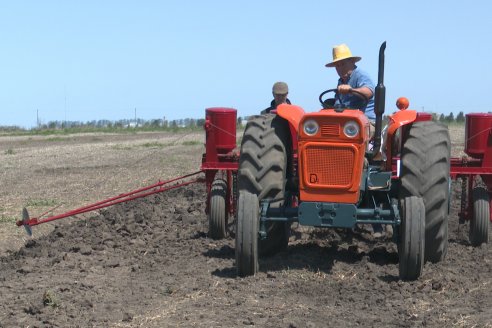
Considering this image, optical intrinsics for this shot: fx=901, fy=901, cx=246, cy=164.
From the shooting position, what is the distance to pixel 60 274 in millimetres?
7543

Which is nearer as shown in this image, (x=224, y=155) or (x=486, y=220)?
(x=486, y=220)

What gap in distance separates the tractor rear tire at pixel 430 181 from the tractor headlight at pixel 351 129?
59 centimetres

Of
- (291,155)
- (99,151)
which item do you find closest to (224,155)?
(291,155)

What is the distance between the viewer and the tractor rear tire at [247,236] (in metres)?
7.28

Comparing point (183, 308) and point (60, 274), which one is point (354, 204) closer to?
point (183, 308)

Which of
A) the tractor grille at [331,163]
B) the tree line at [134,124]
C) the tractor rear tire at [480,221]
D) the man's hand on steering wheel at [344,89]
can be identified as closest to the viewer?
the tractor grille at [331,163]

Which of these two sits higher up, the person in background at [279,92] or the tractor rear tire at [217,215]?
the person in background at [279,92]

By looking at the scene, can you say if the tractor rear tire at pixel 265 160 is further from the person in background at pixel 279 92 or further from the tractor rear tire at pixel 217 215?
the person in background at pixel 279 92

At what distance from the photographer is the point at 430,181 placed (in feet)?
24.8

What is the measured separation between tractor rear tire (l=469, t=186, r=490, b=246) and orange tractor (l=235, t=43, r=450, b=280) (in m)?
1.37

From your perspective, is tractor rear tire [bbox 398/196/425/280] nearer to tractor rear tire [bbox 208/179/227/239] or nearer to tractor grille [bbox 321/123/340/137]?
tractor grille [bbox 321/123/340/137]

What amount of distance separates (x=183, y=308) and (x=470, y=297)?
6.95ft

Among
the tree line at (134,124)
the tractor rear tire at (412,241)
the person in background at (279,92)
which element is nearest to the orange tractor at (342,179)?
the tractor rear tire at (412,241)

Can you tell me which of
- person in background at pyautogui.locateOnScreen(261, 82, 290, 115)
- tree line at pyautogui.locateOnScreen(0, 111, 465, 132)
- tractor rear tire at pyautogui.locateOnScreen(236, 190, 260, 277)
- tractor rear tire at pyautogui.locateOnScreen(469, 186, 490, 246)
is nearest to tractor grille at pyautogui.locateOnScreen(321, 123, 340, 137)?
tractor rear tire at pyautogui.locateOnScreen(236, 190, 260, 277)
